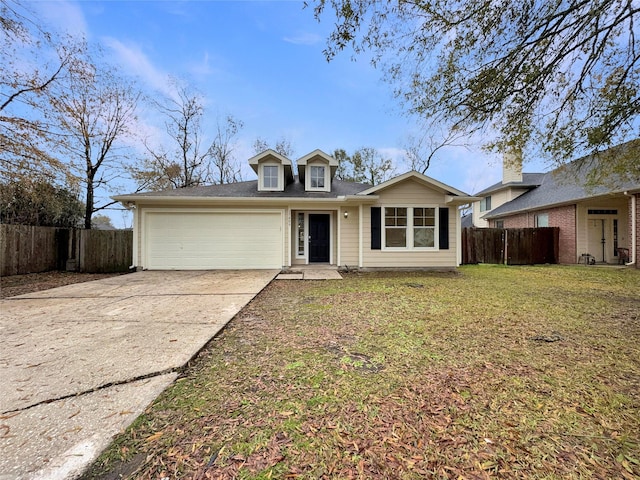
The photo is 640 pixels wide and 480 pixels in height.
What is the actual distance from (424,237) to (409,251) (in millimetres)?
699

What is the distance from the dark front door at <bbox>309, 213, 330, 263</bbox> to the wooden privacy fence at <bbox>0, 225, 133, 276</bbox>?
6855mm

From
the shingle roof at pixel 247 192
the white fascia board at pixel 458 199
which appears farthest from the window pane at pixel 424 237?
the shingle roof at pixel 247 192

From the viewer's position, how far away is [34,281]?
8133 millimetres

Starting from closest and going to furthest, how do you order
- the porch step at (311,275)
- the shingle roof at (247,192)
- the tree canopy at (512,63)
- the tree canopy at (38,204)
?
the tree canopy at (512,63) → the tree canopy at (38,204) → the porch step at (311,275) → the shingle roof at (247,192)

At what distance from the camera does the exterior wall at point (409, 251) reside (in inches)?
371

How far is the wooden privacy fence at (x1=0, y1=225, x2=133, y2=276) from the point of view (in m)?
9.45

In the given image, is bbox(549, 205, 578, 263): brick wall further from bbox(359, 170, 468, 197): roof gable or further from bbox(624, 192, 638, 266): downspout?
bbox(359, 170, 468, 197): roof gable

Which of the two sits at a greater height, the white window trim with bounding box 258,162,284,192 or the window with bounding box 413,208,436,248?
the white window trim with bounding box 258,162,284,192

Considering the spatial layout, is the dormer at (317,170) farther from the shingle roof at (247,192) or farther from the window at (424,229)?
the window at (424,229)

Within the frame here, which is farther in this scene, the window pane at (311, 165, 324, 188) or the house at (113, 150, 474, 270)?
the window pane at (311, 165, 324, 188)

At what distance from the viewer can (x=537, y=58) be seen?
4.71 metres

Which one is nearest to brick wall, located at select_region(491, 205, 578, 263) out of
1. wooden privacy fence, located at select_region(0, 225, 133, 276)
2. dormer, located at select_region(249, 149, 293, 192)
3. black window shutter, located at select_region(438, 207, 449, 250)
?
black window shutter, located at select_region(438, 207, 449, 250)

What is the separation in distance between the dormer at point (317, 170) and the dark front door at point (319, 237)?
3.85 feet

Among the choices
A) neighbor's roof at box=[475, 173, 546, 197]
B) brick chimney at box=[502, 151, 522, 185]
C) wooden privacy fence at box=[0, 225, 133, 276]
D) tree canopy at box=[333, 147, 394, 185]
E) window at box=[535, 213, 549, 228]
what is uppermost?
tree canopy at box=[333, 147, 394, 185]
